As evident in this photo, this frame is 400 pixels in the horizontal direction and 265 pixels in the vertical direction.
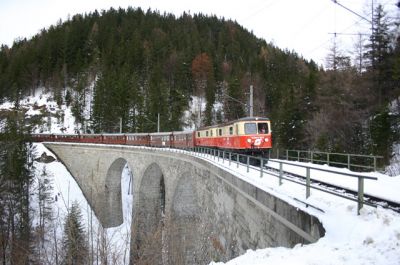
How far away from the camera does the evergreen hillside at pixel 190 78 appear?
29.6 meters

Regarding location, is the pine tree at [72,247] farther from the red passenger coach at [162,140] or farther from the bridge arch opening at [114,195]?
the bridge arch opening at [114,195]

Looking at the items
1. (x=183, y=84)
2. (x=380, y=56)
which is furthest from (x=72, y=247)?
(x=183, y=84)

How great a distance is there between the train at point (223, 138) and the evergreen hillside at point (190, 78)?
528cm

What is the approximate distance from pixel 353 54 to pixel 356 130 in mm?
10823

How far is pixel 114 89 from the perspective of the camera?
226 feet

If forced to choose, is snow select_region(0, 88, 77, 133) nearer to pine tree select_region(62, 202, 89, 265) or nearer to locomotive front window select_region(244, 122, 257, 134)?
locomotive front window select_region(244, 122, 257, 134)

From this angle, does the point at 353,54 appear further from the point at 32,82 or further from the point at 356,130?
the point at 32,82

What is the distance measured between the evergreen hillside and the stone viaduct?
376 inches

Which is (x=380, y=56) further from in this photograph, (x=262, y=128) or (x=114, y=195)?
(x=114, y=195)

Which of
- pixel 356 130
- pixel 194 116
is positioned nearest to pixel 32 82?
pixel 194 116

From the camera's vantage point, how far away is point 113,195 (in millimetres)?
39375

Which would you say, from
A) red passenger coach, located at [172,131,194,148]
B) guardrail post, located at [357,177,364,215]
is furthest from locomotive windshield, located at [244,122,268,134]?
guardrail post, located at [357,177,364,215]

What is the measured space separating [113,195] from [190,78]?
4240cm

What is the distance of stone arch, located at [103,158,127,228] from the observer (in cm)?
3719
